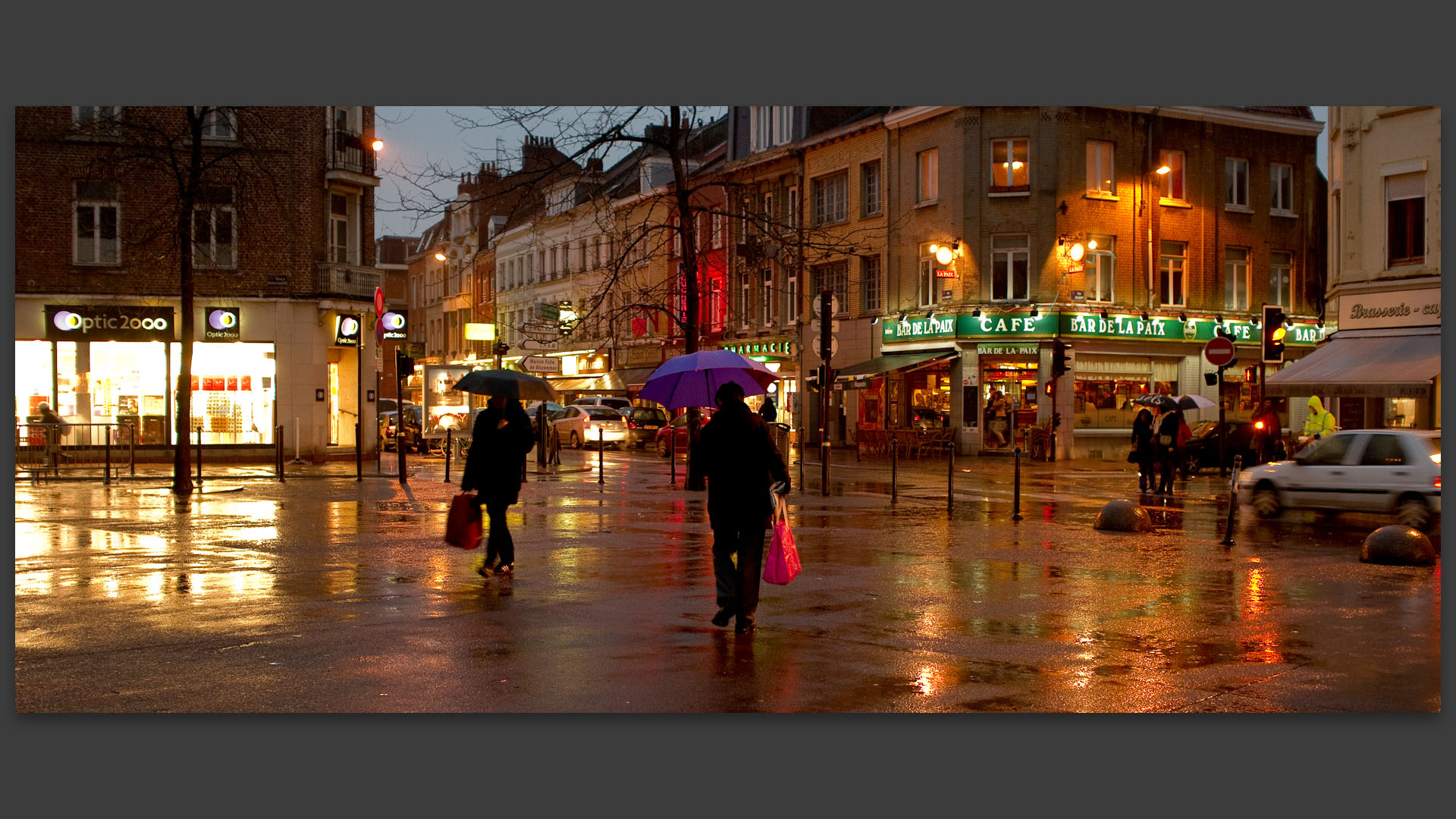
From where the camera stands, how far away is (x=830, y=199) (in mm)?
47656

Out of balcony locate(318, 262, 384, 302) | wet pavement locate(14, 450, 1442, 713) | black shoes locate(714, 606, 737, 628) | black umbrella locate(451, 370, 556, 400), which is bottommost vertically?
wet pavement locate(14, 450, 1442, 713)

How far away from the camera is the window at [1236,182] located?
44.1 metres

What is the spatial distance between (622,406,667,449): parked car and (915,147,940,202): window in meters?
11.1

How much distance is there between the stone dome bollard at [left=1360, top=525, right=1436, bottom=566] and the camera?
13.6 metres

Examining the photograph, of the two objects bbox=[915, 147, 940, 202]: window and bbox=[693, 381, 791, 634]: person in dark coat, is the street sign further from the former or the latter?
bbox=[915, 147, 940, 202]: window

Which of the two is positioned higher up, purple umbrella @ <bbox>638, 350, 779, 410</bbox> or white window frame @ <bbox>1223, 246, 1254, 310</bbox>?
white window frame @ <bbox>1223, 246, 1254, 310</bbox>

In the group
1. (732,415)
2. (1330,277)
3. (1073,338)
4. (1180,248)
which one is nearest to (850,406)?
(1073,338)

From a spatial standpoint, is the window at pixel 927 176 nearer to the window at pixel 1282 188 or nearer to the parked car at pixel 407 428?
the window at pixel 1282 188

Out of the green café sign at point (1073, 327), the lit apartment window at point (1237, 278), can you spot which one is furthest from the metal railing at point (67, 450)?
the lit apartment window at point (1237, 278)

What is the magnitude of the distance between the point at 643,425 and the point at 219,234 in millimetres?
15738

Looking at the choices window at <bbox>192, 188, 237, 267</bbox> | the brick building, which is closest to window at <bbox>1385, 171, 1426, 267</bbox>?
the brick building

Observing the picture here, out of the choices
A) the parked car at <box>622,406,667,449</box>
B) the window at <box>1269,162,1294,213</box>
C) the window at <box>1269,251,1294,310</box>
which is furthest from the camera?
the window at <box>1269,251,1294,310</box>

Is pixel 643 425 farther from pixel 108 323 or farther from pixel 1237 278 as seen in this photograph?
pixel 1237 278

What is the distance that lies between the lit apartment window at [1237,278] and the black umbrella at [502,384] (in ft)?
Answer: 106
